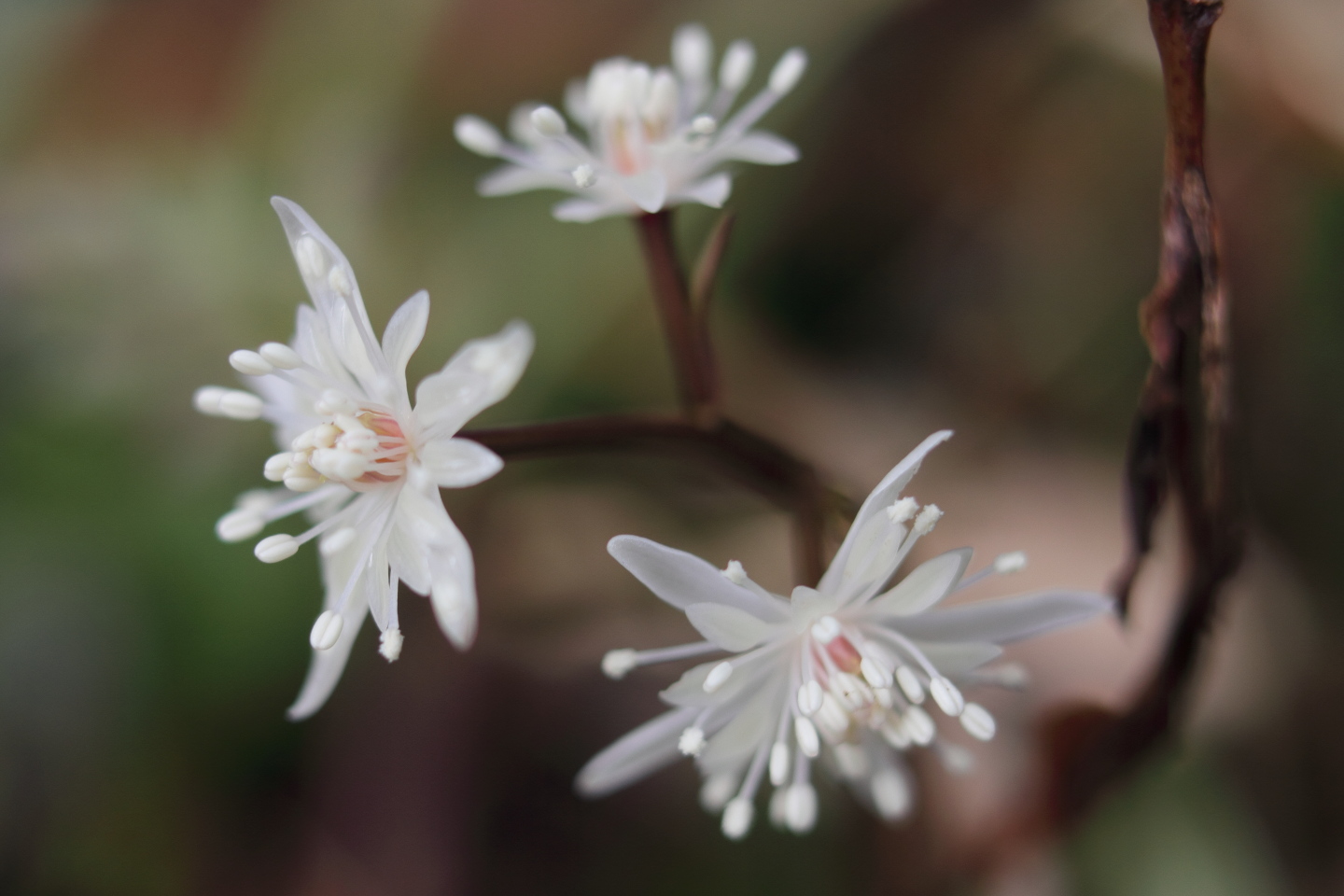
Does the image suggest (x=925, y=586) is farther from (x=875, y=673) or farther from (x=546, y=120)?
(x=546, y=120)

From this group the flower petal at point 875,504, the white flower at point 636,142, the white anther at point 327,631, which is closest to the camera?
the flower petal at point 875,504

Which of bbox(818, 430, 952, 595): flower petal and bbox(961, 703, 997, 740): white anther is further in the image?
bbox(961, 703, 997, 740): white anther

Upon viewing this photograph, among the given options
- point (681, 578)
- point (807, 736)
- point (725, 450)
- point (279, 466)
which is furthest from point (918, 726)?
point (279, 466)

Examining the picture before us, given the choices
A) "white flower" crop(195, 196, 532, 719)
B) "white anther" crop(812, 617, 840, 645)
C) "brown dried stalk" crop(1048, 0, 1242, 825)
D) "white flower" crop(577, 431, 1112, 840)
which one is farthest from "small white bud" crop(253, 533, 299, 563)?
"brown dried stalk" crop(1048, 0, 1242, 825)

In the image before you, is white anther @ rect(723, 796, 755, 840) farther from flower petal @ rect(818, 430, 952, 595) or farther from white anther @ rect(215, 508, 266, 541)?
white anther @ rect(215, 508, 266, 541)

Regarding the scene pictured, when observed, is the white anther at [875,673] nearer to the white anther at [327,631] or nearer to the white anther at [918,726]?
the white anther at [918,726]

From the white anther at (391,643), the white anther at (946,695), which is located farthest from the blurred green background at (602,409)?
the white anther at (391,643)
